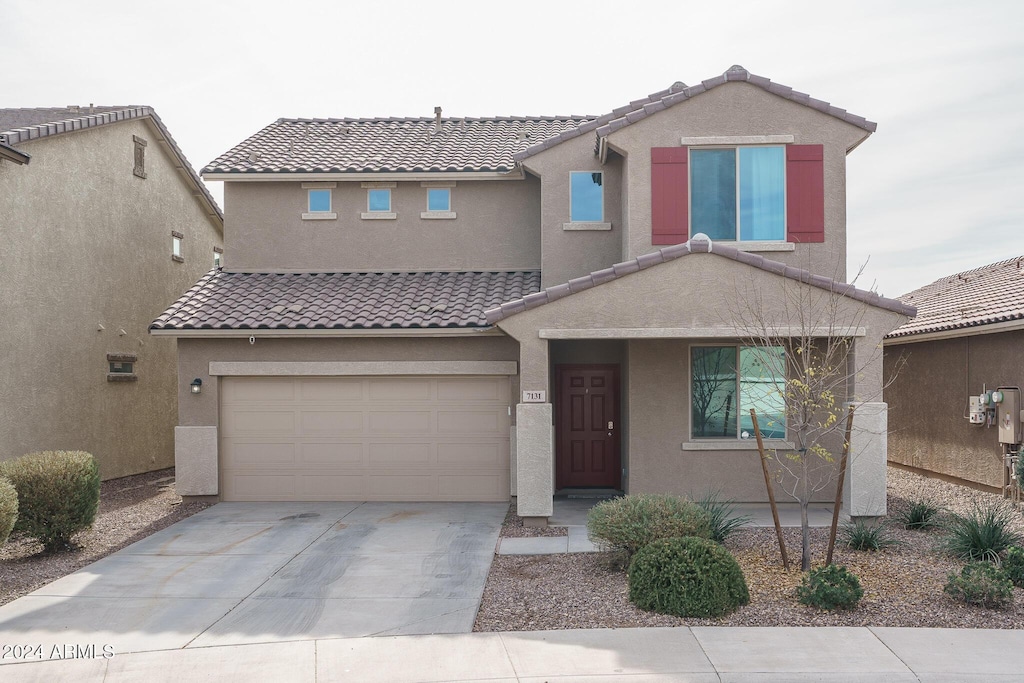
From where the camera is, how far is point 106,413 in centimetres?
1670

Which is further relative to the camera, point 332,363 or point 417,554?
point 332,363

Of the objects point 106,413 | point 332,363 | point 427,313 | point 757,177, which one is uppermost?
point 757,177

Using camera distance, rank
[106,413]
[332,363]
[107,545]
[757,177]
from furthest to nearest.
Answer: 1. [106,413]
2. [332,363]
3. [757,177]
4. [107,545]

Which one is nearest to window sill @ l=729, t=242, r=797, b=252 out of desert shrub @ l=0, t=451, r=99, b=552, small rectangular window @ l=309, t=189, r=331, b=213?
small rectangular window @ l=309, t=189, r=331, b=213

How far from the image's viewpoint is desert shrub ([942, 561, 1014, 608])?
7.48 metres

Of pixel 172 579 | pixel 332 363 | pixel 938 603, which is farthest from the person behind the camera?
pixel 332 363

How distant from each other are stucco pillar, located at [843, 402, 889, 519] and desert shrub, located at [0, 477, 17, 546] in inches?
405

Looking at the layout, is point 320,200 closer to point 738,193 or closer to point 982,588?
point 738,193

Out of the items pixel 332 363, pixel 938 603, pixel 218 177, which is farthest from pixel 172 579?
pixel 218 177

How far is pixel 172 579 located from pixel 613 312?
642 cm

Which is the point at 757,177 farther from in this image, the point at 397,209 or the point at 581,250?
the point at 397,209

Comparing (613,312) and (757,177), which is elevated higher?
(757,177)

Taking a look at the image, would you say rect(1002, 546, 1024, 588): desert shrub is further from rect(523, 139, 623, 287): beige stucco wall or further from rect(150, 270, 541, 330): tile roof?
rect(150, 270, 541, 330): tile roof

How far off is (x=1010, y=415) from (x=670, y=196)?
6583 mm
